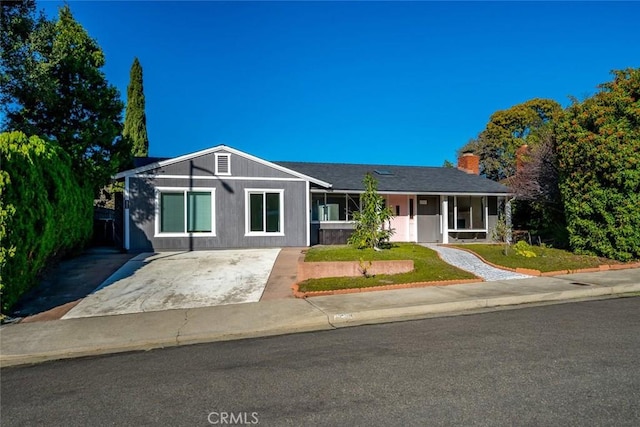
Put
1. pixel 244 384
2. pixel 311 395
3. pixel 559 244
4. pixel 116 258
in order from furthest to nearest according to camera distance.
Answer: pixel 559 244 < pixel 116 258 < pixel 244 384 < pixel 311 395

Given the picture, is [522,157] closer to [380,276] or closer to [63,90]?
[380,276]

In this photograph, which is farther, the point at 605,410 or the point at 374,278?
the point at 374,278

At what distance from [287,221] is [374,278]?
642 centimetres

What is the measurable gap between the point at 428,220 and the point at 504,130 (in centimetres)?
2572

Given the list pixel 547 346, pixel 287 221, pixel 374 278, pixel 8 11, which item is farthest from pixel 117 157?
pixel 547 346

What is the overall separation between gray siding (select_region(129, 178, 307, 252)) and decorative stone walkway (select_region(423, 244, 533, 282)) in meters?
5.66

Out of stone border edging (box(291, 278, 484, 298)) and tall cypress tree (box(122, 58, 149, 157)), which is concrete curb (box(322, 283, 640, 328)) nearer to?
stone border edging (box(291, 278, 484, 298))

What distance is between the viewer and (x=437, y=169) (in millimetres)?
24703

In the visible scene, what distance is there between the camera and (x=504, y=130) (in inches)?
1629

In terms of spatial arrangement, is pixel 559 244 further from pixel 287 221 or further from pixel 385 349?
pixel 385 349

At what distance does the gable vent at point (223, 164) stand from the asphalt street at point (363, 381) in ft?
→ 34.5

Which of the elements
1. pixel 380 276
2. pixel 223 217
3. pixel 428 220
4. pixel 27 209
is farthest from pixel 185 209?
pixel 428 220

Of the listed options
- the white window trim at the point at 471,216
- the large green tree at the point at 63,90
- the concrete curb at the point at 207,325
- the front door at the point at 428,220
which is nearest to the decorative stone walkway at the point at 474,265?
the concrete curb at the point at 207,325

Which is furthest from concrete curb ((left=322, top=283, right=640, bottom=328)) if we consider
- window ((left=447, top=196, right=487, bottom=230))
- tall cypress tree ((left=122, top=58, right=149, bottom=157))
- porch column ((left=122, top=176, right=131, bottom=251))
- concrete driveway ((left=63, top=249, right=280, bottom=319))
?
tall cypress tree ((left=122, top=58, right=149, bottom=157))
